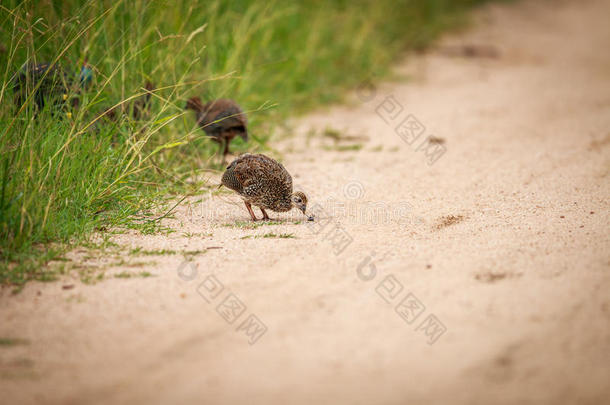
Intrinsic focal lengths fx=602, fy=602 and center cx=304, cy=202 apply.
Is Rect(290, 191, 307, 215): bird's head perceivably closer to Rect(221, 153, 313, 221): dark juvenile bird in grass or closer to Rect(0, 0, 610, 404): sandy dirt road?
Rect(221, 153, 313, 221): dark juvenile bird in grass

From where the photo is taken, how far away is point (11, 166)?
390 centimetres

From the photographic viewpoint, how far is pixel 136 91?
5387mm

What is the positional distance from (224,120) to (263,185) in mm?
1514

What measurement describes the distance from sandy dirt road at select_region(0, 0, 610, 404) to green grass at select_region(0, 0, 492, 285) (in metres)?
0.36

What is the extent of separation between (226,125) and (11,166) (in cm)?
249

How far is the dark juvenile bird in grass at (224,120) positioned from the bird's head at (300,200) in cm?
144

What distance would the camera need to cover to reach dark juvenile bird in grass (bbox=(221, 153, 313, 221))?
15.9ft

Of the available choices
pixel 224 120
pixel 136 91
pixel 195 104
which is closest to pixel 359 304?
pixel 136 91

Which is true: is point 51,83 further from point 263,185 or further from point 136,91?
point 263,185

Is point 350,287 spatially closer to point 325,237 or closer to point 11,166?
point 325,237

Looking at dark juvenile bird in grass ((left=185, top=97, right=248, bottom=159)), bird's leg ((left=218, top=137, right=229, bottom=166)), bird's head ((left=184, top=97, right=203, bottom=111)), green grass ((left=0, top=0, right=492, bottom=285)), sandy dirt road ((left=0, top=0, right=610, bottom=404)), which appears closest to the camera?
sandy dirt road ((left=0, top=0, right=610, bottom=404))

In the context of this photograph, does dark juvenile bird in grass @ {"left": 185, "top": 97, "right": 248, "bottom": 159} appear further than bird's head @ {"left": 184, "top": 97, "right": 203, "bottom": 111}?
No

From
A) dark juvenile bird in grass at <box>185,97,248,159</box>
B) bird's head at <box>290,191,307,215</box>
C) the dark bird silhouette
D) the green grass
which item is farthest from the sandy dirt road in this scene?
the dark bird silhouette

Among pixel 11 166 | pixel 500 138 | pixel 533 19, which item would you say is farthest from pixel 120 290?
pixel 533 19
